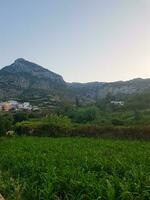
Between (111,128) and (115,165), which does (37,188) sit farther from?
(111,128)

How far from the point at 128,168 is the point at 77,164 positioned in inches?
137

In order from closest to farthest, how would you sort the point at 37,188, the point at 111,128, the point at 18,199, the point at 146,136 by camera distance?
1. the point at 18,199
2. the point at 37,188
3. the point at 146,136
4. the point at 111,128

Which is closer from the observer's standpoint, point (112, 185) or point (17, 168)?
point (112, 185)

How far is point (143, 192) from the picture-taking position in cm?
1134

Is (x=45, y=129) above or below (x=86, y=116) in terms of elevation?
below

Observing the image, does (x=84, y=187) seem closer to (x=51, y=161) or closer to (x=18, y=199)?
(x=18, y=199)

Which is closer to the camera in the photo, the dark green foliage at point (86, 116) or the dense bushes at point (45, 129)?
the dense bushes at point (45, 129)

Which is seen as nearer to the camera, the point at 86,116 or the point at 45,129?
the point at 45,129

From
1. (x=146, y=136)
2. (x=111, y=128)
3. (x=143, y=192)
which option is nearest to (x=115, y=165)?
(x=143, y=192)

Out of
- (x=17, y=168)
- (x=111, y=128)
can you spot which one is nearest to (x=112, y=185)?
(x=17, y=168)

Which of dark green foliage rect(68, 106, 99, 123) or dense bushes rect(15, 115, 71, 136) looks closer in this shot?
dense bushes rect(15, 115, 71, 136)

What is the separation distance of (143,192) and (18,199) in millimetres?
3916

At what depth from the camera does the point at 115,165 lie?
55.4ft

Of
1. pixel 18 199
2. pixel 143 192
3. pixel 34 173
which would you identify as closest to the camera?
pixel 143 192
